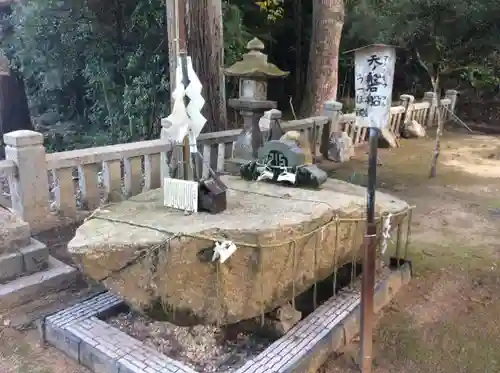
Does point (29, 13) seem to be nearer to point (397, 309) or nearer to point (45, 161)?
point (45, 161)

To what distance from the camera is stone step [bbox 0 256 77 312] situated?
3.39 m

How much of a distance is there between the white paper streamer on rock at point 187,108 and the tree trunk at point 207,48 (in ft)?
11.3

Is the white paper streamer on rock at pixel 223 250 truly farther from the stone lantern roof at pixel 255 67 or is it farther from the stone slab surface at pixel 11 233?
the stone lantern roof at pixel 255 67

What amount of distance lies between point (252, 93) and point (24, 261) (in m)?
3.00

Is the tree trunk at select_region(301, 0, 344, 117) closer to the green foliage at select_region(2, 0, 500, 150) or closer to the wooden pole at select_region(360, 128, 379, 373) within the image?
the green foliage at select_region(2, 0, 500, 150)

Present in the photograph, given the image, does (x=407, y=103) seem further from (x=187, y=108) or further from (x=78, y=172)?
(x=187, y=108)

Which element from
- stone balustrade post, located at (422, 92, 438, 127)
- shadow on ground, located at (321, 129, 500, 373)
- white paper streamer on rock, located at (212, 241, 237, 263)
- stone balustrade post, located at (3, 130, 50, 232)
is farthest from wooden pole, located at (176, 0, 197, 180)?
stone balustrade post, located at (422, 92, 438, 127)

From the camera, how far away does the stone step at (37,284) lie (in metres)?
3.39

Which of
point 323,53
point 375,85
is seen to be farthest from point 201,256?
point 323,53

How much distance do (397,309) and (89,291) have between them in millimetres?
2245

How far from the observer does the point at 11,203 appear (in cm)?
452

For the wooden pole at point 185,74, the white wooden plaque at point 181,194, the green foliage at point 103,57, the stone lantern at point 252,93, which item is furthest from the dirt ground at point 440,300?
the green foliage at point 103,57

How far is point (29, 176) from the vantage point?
423 cm

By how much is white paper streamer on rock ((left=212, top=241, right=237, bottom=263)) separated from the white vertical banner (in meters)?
0.99
